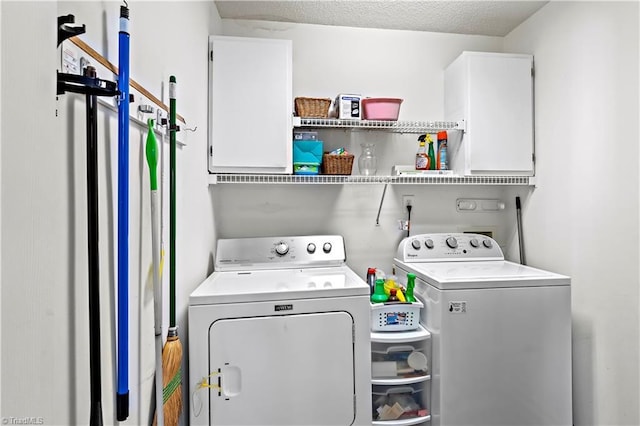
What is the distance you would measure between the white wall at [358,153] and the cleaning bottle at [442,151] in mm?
195

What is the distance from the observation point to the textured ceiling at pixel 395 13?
217 centimetres

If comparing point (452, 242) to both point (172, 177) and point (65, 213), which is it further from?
point (65, 213)

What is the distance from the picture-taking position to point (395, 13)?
228 cm

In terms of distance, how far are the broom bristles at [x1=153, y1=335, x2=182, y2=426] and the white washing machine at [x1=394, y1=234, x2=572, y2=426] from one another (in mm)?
1214

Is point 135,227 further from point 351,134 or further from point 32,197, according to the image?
point 351,134

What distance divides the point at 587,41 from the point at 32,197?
8.27 ft

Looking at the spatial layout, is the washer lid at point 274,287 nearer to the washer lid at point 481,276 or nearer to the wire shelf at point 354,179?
the washer lid at point 481,276

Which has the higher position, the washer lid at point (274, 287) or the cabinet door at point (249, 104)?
the cabinet door at point (249, 104)

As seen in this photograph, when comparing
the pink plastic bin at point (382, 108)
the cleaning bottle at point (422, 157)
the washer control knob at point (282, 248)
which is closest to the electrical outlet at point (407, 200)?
the cleaning bottle at point (422, 157)

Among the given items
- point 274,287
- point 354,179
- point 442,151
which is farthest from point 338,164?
point 274,287

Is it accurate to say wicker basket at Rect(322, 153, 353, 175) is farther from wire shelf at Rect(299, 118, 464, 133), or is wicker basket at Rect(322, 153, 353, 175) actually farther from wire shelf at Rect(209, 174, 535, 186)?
wire shelf at Rect(299, 118, 464, 133)

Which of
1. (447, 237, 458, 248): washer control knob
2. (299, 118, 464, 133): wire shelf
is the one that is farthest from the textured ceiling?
(447, 237, 458, 248): washer control knob

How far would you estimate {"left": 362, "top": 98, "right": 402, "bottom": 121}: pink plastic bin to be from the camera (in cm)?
216

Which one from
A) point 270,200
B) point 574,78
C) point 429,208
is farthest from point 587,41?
point 270,200
